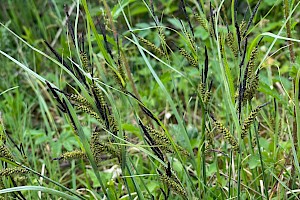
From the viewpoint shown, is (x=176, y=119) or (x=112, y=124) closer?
(x=112, y=124)

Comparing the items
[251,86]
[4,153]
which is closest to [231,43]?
[251,86]

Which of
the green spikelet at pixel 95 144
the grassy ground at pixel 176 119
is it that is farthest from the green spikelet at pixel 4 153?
the green spikelet at pixel 95 144

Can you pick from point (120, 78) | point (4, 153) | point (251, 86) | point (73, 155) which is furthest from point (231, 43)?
point (4, 153)

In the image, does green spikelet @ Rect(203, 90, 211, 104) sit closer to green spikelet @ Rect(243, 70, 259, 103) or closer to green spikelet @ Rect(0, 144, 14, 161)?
green spikelet @ Rect(243, 70, 259, 103)

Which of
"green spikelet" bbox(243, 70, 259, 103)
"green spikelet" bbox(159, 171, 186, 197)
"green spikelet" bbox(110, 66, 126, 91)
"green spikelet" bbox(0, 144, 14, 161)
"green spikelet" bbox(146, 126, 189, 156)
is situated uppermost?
"green spikelet" bbox(110, 66, 126, 91)

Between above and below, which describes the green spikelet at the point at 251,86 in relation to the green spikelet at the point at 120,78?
below

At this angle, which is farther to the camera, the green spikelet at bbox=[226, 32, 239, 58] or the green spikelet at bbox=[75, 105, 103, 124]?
the green spikelet at bbox=[226, 32, 239, 58]

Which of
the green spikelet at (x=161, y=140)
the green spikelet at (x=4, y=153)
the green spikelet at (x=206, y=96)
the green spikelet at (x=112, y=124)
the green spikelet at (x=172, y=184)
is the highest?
the green spikelet at (x=206, y=96)

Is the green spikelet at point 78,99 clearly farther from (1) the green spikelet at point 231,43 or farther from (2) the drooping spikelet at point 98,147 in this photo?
(1) the green spikelet at point 231,43

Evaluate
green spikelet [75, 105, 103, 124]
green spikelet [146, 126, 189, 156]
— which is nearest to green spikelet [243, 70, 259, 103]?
green spikelet [146, 126, 189, 156]

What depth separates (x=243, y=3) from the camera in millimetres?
2688

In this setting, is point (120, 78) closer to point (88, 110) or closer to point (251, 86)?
point (88, 110)

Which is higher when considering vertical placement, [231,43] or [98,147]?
[231,43]

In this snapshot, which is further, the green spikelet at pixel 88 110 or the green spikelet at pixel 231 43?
the green spikelet at pixel 231 43
